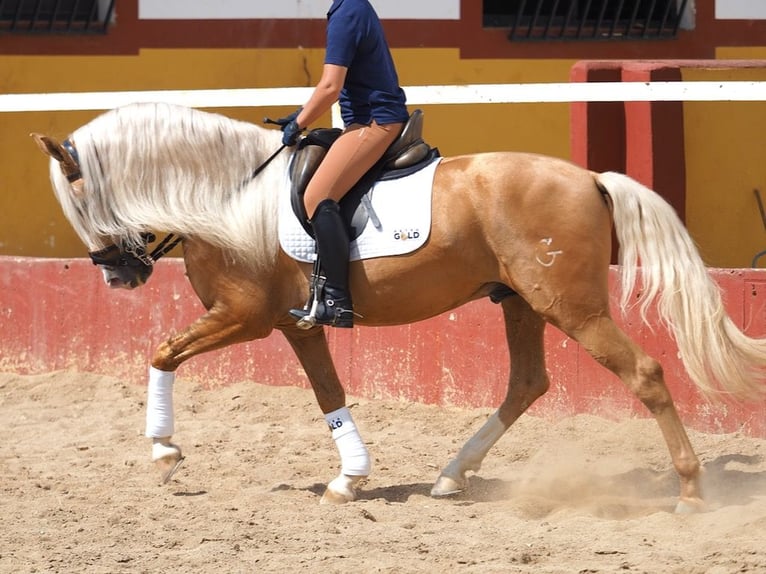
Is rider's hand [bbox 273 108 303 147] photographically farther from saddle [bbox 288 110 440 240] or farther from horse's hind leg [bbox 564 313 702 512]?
horse's hind leg [bbox 564 313 702 512]

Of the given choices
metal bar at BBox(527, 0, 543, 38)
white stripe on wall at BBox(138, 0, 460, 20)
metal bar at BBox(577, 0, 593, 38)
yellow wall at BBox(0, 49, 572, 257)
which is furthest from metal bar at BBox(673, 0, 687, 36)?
white stripe on wall at BBox(138, 0, 460, 20)

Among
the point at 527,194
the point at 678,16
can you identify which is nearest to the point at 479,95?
the point at 527,194

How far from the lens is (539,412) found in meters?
7.57

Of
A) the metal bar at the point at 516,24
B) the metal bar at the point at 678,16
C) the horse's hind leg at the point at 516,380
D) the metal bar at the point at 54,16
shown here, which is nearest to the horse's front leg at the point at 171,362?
the horse's hind leg at the point at 516,380

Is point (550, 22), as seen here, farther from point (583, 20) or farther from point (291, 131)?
point (291, 131)

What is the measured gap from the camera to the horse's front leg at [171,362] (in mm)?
5973

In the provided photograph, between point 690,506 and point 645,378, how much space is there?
61 cm

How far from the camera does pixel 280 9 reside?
9797mm

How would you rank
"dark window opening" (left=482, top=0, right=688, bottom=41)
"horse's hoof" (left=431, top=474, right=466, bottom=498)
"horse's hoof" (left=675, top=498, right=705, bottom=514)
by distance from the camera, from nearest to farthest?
"horse's hoof" (left=675, top=498, right=705, bottom=514)
"horse's hoof" (left=431, top=474, right=466, bottom=498)
"dark window opening" (left=482, top=0, right=688, bottom=41)

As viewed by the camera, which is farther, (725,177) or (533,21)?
Result: (533,21)

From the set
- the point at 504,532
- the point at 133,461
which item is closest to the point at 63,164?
the point at 133,461

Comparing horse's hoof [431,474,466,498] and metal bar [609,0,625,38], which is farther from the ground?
metal bar [609,0,625,38]

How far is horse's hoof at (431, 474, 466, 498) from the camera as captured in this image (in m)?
6.18

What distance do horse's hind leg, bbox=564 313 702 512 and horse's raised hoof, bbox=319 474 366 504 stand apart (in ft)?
4.32
